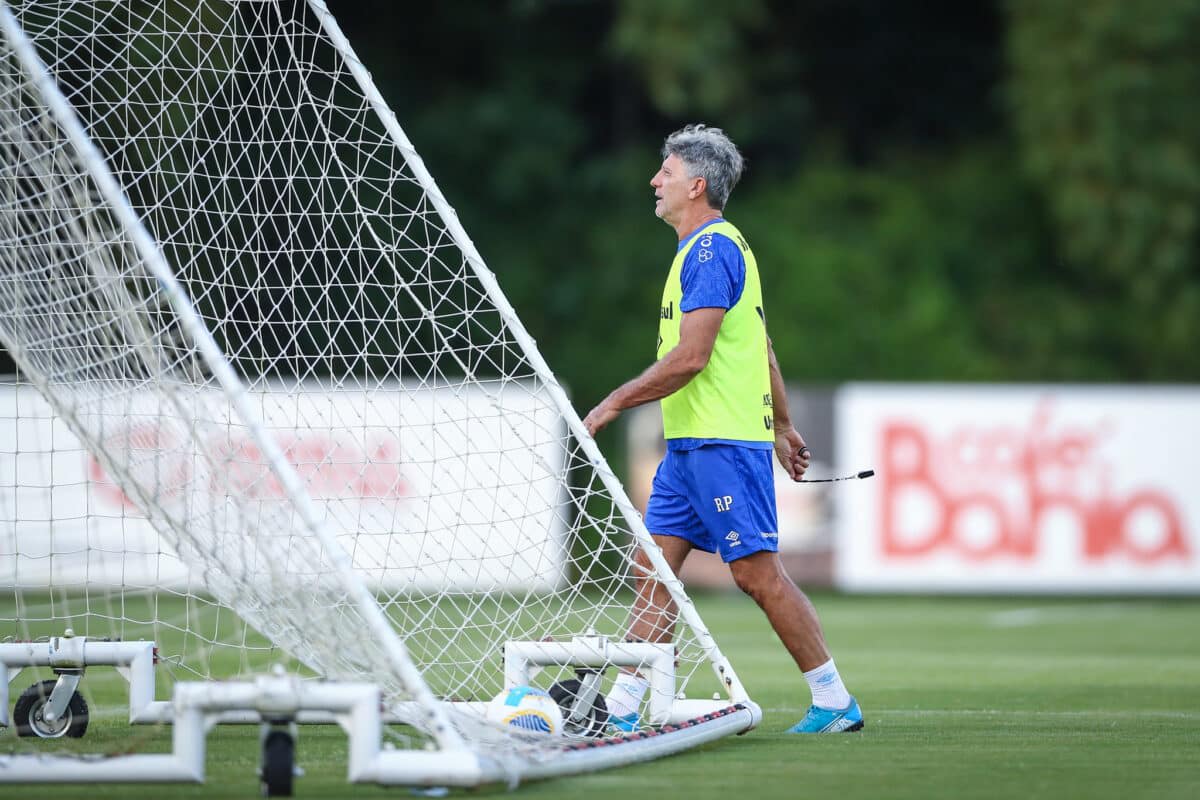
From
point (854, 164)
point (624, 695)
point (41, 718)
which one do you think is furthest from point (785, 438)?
point (854, 164)

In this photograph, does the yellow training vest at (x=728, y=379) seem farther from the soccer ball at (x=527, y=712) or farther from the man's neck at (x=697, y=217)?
the soccer ball at (x=527, y=712)

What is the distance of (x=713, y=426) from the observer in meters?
6.33

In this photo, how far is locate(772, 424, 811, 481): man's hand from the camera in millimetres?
6961

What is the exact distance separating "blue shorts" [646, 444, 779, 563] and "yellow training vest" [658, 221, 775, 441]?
0.27 ft

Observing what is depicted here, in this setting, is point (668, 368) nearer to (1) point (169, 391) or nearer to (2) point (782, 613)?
(2) point (782, 613)

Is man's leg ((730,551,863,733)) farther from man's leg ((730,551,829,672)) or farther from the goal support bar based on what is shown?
the goal support bar

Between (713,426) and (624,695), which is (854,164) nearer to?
(713,426)

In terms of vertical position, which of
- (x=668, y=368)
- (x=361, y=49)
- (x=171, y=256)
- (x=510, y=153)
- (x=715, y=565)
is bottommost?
(x=715, y=565)

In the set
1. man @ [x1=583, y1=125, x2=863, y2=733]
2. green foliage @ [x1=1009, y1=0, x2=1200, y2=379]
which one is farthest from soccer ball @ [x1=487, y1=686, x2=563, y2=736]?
green foliage @ [x1=1009, y1=0, x2=1200, y2=379]

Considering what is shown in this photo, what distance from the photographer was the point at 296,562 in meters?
5.72

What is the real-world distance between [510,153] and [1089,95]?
859 cm

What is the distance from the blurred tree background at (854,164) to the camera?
77.3ft

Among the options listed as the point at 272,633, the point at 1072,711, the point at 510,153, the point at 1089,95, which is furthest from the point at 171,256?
the point at 1089,95

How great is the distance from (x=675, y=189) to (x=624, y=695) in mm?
2012
